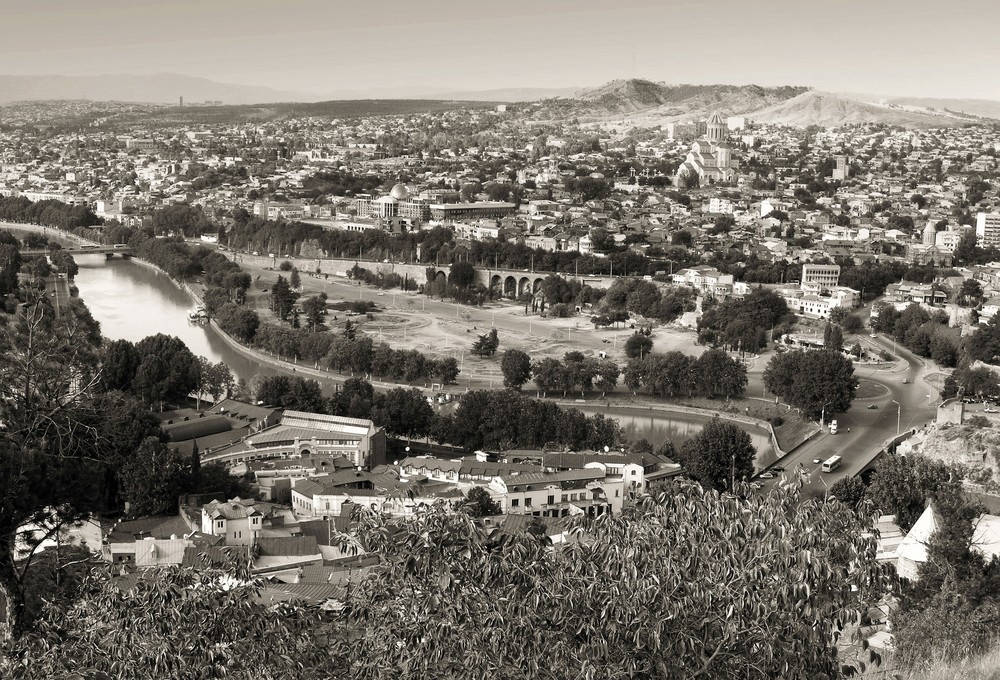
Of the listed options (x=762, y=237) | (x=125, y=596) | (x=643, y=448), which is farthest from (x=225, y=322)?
(x=125, y=596)

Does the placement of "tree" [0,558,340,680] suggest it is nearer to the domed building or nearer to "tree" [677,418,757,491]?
"tree" [677,418,757,491]

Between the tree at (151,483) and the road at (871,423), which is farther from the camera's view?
the road at (871,423)

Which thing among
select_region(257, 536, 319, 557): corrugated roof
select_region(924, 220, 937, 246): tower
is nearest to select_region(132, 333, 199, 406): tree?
select_region(257, 536, 319, 557): corrugated roof

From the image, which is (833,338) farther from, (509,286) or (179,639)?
(179,639)

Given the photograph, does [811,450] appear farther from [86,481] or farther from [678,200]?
[678,200]

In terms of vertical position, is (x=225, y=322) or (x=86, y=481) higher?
(x=86, y=481)

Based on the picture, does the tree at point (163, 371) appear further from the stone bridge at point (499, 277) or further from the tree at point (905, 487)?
the stone bridge at point (499, 277)

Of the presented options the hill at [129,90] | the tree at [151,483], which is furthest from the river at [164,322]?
the hill at [129,90]
